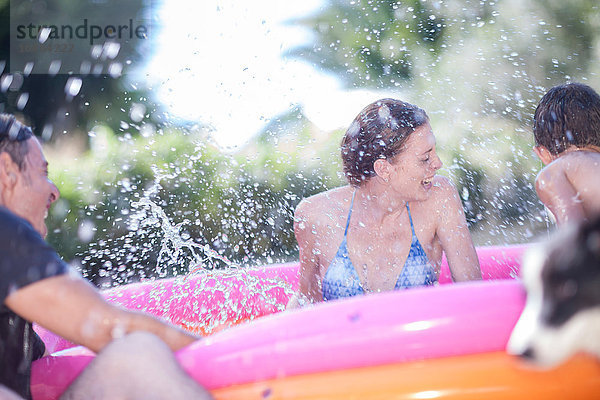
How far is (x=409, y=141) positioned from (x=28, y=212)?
5.33 feet

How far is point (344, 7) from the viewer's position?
911cm

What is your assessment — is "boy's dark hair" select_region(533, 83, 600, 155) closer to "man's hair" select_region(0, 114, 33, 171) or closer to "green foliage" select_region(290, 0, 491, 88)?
"man's hair" select_region(0, 114, 33, 171)

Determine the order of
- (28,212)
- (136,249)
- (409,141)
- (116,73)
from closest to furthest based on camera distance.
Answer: (28,212)
(409,141)
(136,249)
(116,73)

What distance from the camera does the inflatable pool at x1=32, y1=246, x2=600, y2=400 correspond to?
1382 millimetres

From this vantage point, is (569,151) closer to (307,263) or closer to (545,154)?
(545,154)

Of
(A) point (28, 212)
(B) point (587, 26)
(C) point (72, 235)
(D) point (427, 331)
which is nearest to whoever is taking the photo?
(D) point (427, 331)

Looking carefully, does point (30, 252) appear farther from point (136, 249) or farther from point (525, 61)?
point (525, 61)

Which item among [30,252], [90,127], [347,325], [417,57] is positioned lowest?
[90,127]

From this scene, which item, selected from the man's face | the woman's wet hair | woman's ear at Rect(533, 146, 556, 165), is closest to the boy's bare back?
woman's ear at Rect(533, 146, 556, 165)

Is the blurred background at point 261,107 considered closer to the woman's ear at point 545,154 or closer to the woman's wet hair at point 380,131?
the woman's wet hair at point 380,131

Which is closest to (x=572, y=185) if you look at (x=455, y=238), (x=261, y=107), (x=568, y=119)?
(x=568, y=119)

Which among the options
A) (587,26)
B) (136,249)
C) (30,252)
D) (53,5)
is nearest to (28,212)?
(30,252)

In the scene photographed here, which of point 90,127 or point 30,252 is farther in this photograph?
point 90,127

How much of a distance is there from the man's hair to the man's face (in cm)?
1
